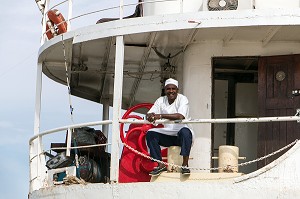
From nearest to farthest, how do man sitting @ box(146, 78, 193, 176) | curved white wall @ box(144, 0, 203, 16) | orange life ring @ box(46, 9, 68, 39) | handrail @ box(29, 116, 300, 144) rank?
handrail @ box(29, 116, 300, 144)
man sitting @ box(146, 78, 193, 176)
curved white wall @ box(144, 0, 203, 16)
orange life ring @ box(46, 9, 68, 39)

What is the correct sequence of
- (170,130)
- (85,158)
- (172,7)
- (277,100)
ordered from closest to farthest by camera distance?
(170,130)
(277,100)
(85,158)
(172,7)

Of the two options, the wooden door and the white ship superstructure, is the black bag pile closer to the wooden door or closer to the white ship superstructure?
the white ship superstructure

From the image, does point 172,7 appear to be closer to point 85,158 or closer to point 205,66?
point 205,66

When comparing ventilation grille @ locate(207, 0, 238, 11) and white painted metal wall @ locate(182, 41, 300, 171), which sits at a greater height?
ventilation grille @ locate(207, 0, 238, 11)

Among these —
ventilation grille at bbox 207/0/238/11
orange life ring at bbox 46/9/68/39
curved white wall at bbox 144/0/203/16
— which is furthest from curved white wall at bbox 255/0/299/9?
orange life ring at bbox 46/9/68/39

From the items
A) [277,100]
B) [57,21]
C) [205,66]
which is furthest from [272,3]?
[57,21]

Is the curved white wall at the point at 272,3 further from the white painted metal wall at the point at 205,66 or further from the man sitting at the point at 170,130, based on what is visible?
the man sitting at the point at 170,130

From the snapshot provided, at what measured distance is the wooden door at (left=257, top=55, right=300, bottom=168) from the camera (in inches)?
508

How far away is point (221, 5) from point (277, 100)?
72.1 inches

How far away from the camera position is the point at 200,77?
1335 centimetres

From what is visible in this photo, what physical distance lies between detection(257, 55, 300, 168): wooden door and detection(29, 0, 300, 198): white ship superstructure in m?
0.02

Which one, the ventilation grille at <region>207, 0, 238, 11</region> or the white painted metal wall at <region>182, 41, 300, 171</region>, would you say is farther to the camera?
the white painted metal wall at <region>182, 41, 300, 171</region>

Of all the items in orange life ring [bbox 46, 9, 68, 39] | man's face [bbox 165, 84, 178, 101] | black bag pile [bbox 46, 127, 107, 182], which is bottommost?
black bag pile [bbox 46, 127, 107, 182]

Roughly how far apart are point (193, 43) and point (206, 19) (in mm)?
1348
